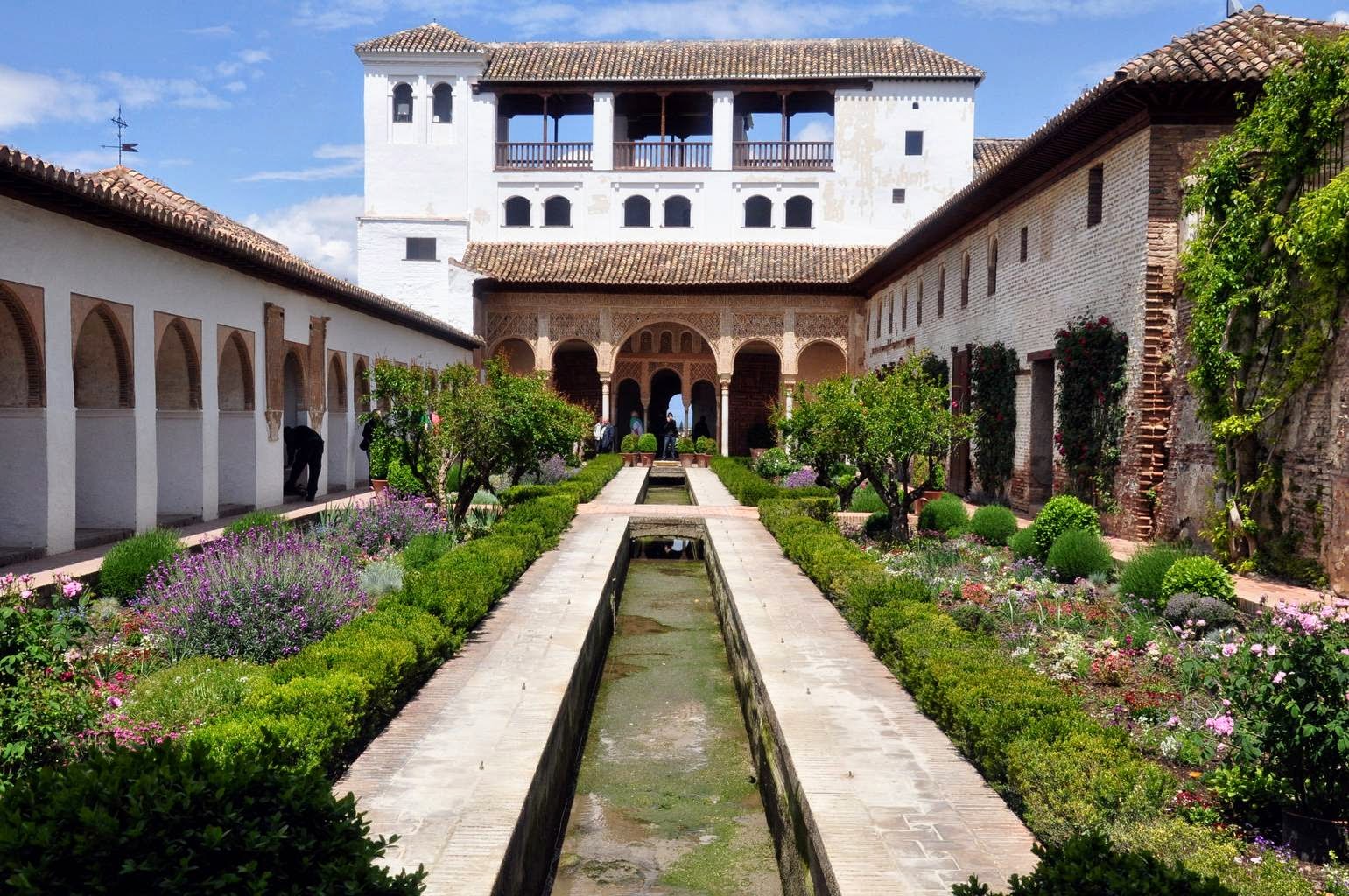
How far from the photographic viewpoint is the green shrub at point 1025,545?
1261 cm

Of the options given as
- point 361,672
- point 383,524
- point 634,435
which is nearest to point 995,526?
point 383,524

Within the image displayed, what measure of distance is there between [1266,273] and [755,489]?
10.6 metres

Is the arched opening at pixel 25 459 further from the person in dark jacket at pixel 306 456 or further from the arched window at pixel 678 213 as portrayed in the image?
the arched window at pixel 678 213

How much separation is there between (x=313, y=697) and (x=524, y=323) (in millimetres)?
27930

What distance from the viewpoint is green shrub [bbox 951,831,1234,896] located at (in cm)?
287

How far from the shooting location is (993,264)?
19.9 m

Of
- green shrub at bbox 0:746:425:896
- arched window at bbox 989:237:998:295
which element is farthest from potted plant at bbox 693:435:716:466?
green shrub at bbox 0:746:425:896

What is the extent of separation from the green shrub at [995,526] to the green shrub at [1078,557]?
2.46 m

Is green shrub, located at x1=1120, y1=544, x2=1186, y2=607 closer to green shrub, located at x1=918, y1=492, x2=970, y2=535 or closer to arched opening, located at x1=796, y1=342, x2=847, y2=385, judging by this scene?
green shrub, located at x1=918, y1=492, x2=970, y2=535

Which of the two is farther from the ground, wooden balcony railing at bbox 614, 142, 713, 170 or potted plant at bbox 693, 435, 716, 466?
wooden balcony railing at bbox 614, 142, 713, 170

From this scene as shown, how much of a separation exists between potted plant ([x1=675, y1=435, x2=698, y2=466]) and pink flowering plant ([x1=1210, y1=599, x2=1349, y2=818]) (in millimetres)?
27782

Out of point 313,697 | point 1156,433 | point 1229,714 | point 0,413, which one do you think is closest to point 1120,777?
point 1229,714

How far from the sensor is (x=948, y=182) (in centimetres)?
3319

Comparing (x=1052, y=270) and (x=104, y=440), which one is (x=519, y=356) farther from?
(x=104, y=440)
